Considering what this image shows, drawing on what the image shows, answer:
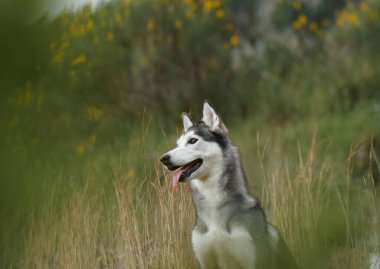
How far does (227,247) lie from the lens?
353cm

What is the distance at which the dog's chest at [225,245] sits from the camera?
3.52m

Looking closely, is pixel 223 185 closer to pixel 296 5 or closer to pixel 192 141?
pixel 192 141

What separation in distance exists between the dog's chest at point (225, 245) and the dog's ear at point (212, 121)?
466 mm

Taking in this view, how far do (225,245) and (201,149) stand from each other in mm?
498

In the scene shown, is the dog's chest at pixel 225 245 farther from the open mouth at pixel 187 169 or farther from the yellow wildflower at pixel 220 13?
the yellow wildflower at pixel 220 13

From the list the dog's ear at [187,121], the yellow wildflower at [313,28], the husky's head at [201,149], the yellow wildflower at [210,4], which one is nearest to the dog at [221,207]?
the husky's head at [201,149]

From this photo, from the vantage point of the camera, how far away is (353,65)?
13.4 metres

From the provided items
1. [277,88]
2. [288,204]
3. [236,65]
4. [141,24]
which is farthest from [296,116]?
[288,204]

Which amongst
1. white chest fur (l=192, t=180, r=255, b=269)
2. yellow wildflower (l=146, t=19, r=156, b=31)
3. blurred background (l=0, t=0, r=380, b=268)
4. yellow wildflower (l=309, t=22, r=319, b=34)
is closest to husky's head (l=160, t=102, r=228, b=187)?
white chest fur (l=192, t=180, r=255, b=269)

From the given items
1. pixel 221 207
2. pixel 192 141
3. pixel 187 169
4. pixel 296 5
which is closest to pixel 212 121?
pixel 192 141

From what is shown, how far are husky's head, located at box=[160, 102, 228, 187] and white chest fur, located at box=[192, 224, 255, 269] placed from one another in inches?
12.3

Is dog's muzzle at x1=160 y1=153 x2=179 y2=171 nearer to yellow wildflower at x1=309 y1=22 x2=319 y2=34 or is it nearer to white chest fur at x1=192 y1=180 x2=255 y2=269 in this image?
white chest fur at x1=192 y1=180 x2=255 y2=269

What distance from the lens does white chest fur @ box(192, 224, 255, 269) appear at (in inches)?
139

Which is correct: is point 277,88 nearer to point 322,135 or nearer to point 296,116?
point 296,116
